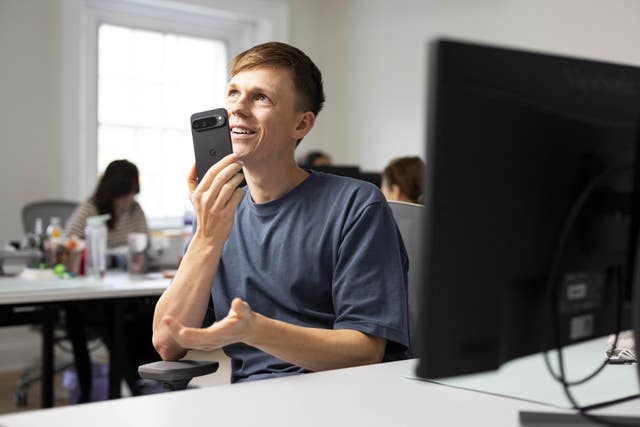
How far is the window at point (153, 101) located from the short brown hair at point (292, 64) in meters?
3.80

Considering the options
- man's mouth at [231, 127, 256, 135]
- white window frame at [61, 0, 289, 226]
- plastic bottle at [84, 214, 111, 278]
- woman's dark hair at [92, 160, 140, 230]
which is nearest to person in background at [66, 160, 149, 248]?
woman's dark hair at [92, 160, 140, 230]

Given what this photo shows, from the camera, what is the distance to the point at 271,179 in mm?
1486

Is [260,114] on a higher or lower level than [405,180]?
higher

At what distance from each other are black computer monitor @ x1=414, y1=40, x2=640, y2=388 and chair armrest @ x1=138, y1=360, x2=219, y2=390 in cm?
70

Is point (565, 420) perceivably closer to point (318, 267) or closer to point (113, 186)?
point (318, 267)

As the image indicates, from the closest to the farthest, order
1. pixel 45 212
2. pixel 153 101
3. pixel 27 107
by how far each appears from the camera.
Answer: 1. pixel 45 212
2. pixel 27 107
3. pixel 153 101

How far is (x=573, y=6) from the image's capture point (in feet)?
14.5

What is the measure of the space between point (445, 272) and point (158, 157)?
492 centimetres

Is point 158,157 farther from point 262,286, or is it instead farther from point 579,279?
point 579,279

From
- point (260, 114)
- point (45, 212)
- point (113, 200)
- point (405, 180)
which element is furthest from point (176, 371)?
point (45, 212)

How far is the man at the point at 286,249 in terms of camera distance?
1.32 metres

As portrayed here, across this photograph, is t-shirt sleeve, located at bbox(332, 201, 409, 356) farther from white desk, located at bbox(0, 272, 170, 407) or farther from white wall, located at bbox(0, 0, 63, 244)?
white wall, located at bbox(0, 0, 63, 244)

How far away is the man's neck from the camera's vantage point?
1.48 m

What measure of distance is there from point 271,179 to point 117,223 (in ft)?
8.15
